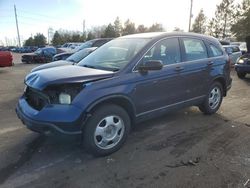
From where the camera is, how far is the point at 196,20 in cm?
4722

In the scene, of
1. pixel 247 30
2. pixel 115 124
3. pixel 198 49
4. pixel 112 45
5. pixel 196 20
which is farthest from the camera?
pixel 196 20

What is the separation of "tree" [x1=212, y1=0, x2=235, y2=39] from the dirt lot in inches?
1463

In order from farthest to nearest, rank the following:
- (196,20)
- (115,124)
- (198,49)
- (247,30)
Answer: (196,20) → (247,30) → (198,49) → (115,124)

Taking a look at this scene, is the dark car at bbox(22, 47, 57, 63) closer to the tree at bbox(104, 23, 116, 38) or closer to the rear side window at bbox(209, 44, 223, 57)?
the rear side window at bbox(209, 44, 223, 57)

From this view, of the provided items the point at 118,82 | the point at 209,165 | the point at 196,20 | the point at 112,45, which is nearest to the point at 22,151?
the point at 118,82

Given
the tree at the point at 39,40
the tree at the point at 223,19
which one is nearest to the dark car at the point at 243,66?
the tree at the point at 223,19

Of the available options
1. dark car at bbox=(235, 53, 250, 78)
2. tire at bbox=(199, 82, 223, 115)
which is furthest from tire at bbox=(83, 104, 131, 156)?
dark car at bbox=(235, 53, 250, 78)

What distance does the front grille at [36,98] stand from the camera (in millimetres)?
3899

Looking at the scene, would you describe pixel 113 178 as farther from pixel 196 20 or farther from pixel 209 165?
pixel 196 20

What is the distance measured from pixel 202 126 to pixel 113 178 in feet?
8.53

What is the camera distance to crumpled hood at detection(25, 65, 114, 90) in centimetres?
380

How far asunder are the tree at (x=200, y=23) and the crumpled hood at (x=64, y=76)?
44.5 m

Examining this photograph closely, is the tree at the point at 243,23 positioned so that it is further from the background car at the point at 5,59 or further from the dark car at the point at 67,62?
the dark car at the point at 67,62

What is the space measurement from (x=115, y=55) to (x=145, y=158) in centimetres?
185
